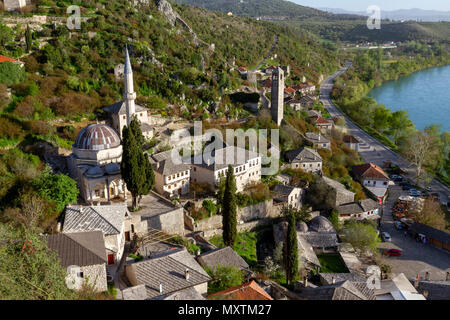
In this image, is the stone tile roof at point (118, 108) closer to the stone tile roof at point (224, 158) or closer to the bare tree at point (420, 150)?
the stone tile roof at point (224, 158)

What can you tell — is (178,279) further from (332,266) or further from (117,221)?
(332,266)

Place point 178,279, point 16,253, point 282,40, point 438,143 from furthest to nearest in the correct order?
1. point 282,40
2. point 438,143
3. point 178,279
4. point 16,253

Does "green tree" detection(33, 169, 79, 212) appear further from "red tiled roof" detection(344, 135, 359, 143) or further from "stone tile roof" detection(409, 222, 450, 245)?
"red tiled roof" detection(344, 135, 359, 143)

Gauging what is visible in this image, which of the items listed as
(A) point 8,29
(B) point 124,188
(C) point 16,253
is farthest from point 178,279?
(A) point 8,29

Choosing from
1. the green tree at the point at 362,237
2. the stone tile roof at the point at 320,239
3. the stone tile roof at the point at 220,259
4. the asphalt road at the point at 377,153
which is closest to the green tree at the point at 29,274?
the stone tile roof at the point at 220,259

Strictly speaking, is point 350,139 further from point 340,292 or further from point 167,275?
point 167,275

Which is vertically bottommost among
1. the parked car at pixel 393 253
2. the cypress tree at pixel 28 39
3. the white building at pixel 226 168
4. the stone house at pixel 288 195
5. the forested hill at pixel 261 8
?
the parked car at pixel 393 253
